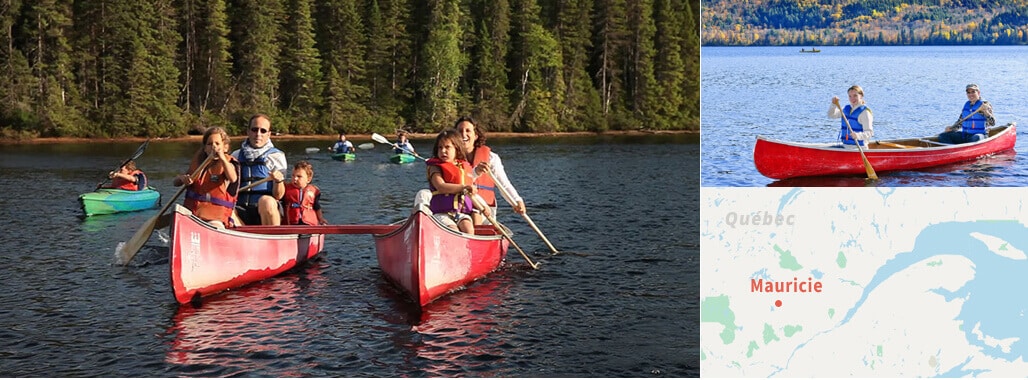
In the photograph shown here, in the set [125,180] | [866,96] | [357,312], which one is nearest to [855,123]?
[866,96]

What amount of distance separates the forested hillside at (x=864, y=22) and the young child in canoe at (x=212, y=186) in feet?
13.6

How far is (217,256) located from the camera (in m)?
8.89

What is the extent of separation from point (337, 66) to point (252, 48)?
3.88 metres

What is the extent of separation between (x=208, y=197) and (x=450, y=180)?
1.88 meters

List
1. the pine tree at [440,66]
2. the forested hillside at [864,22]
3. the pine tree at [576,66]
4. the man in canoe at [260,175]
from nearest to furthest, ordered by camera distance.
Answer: the forested hillside at [864,22] → the man in canoe at [260,175] → the pine tree at [440,66] → the pine tree at [576,66]

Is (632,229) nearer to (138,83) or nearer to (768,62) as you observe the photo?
(768,62)

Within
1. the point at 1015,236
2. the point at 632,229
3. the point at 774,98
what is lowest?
the point at 632,229

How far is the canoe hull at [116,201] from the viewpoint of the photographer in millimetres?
14672

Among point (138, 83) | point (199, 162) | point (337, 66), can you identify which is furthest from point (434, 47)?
point (199, 162)

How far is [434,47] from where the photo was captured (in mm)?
46406

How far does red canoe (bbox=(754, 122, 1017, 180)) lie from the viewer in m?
7.04

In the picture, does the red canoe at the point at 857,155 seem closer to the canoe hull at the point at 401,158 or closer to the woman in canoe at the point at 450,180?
the woman in canoe at the point at 450,180

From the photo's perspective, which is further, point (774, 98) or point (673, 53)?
point (673, 53)

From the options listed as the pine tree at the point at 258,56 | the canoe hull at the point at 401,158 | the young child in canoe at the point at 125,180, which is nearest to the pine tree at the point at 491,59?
the pine tree at the point at 258,56
